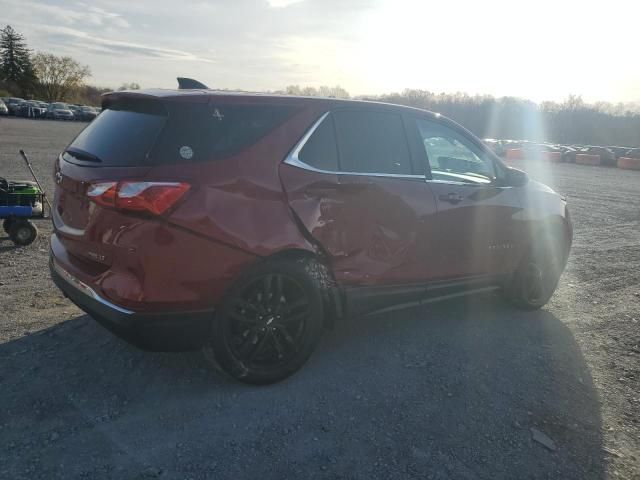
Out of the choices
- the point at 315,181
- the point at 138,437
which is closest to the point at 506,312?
the point at 315,181

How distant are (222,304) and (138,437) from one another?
843 mm

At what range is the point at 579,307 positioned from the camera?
5445 millimetres

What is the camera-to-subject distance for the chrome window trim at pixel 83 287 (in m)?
2.93

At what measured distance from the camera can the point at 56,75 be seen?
8150 cm

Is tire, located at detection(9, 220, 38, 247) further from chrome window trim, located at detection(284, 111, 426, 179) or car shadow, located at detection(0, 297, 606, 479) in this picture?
chrome window trim, located at detection(284, 111, 426, 179)

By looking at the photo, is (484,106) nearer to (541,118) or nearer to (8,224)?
(541,118)

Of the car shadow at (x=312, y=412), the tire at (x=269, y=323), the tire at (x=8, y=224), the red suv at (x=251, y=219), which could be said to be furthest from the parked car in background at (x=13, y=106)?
the tire at (x=269, y=323)

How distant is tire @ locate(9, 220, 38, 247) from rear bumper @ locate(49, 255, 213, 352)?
12.7ft

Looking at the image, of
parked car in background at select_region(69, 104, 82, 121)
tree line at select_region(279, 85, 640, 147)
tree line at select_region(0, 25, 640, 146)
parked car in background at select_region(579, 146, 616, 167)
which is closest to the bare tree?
tree line at select_region(0, 25, 640, 146)

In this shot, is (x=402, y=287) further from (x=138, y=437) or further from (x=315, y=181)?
(x=138, y=437)

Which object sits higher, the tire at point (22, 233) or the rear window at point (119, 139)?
the rear window at point (119, 139)

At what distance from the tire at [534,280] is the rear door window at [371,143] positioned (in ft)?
5.86

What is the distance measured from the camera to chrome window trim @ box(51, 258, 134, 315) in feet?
9.60

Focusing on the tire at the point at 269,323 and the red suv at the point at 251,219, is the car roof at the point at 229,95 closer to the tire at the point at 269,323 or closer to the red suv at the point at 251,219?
the red suv at the point at 251,219
